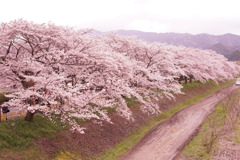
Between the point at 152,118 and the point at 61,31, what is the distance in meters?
14.2

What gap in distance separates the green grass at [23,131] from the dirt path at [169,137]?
5736 mm

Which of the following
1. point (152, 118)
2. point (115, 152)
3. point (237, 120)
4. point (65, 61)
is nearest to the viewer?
point (65, 61)

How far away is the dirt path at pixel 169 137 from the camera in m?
14.6

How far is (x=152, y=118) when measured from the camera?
23406mm

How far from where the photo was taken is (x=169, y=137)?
17703mm

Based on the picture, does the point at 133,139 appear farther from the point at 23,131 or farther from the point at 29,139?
the point at 23,131

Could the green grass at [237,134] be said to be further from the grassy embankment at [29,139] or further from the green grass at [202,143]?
the grassy embankment at [29,139]

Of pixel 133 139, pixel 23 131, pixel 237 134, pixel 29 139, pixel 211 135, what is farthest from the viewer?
pixel 133 139

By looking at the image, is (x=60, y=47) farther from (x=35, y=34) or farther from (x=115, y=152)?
(x=115, y=152)

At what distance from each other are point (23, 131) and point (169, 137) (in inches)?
450

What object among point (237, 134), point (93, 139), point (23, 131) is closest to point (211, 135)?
point (237, 134)

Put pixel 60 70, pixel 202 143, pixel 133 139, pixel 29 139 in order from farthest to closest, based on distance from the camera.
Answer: pixel 133 139
pixel 202 143
pixel 60 70
pixel 29 139

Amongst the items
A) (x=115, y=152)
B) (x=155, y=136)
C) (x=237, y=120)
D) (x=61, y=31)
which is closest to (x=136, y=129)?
(x=155, y=136)

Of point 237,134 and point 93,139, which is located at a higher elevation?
point 237,134
